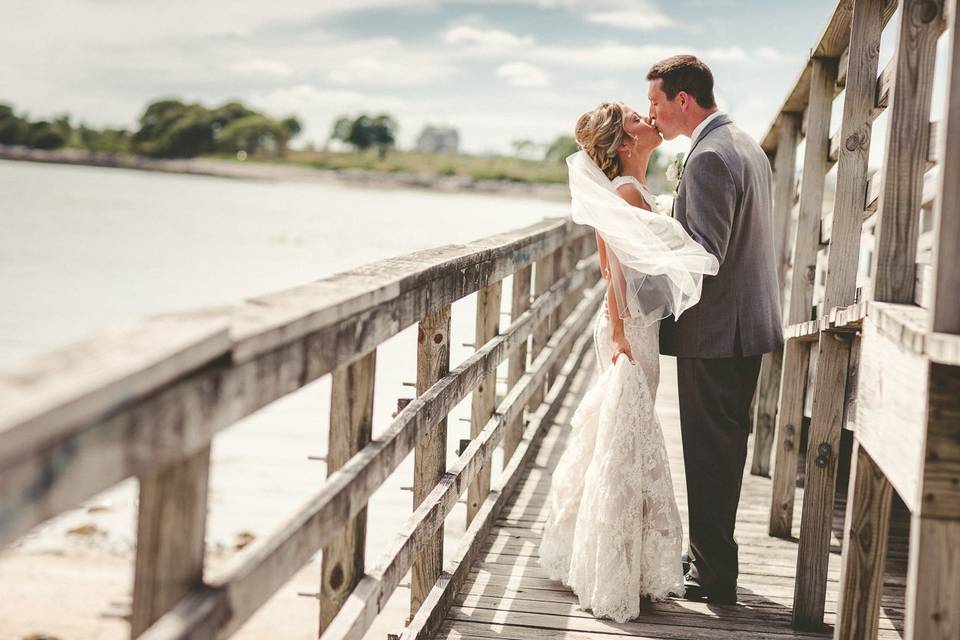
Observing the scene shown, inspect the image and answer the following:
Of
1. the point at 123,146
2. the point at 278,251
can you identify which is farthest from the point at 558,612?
the point at 123,146

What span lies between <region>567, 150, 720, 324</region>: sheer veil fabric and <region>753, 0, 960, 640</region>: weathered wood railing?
0.48 meters

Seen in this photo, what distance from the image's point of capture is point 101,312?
29000 millimetres

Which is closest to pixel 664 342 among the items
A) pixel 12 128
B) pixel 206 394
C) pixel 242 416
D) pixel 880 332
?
pixel 880 332

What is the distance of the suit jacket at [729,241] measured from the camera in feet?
11.1

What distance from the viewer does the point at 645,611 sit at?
3438mm

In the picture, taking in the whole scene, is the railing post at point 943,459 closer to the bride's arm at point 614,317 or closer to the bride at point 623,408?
the bride at point 623,408

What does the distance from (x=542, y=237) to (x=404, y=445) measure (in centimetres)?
272

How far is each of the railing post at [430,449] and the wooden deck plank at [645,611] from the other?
0.16 metres

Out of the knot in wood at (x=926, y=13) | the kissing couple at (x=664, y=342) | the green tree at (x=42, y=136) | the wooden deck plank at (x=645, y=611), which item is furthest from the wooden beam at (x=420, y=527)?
the green tree at (x=42, y=136)

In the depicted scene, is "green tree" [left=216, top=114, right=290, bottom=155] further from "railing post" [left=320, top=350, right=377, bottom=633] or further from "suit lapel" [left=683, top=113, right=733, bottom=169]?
"railing post" [left=320, top=350, right=377, bottom=633]

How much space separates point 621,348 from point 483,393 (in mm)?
765

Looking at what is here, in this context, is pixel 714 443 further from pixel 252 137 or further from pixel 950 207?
pixel 252 137

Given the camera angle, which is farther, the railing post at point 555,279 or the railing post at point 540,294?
the railing post at point 555,279

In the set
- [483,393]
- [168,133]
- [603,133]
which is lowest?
[483,393]
